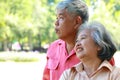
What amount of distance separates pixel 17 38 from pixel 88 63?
1028 centimetres

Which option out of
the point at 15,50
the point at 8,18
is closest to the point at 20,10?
the point at 8,18

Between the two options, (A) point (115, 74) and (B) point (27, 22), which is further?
(B) point (27, 22)

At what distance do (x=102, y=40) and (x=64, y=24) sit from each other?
0.23 metres

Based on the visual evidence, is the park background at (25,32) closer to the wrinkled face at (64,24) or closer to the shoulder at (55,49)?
the shoulder at (55,49)

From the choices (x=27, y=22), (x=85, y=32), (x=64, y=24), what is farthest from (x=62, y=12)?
(x=27, y=22)

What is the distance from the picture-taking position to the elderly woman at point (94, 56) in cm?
141

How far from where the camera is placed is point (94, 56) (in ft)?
4.72

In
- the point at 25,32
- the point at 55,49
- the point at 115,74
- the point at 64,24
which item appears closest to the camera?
the point at 115,74

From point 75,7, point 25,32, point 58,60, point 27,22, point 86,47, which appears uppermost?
point 75,7

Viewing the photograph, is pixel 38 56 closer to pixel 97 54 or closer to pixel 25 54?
pixel 25 54

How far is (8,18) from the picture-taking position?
36.8ft

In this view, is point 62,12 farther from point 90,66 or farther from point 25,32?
point 25,32

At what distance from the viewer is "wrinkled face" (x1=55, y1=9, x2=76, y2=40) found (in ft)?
5.16

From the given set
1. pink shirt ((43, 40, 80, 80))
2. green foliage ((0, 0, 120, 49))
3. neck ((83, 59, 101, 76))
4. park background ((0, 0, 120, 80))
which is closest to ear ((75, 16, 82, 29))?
pink shirt ((43, 40, 80, 80))
